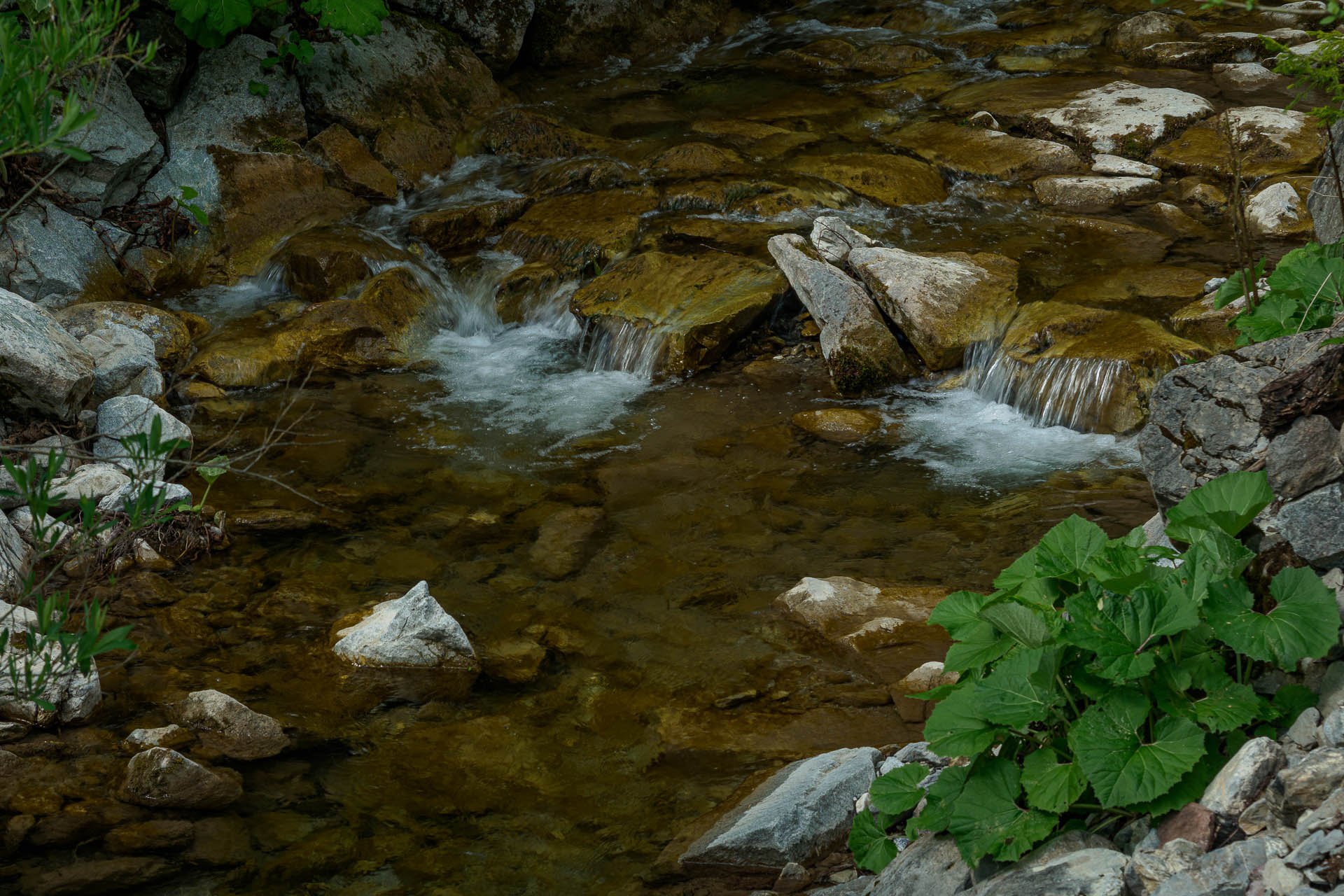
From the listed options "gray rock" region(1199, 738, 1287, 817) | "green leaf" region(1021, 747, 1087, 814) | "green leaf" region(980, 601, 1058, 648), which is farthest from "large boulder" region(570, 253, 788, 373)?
"gray rock" region(1199, 738, 1287, 817)

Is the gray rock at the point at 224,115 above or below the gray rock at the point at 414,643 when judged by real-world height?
above

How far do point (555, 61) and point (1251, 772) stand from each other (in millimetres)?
13559

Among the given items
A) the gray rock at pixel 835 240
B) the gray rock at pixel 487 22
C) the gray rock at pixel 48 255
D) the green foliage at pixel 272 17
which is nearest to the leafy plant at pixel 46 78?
→ the gray rock at pixel 835 240

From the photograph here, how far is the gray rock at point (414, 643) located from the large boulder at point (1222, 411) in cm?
309

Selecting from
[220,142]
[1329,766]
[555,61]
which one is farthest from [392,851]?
[555,61]

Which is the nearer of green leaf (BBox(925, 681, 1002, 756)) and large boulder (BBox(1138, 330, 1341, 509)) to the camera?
green leaf (BBox(925, 681, 1002, 756))

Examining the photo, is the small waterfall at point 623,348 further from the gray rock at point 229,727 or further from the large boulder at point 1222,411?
the large boulder at point 1222,411

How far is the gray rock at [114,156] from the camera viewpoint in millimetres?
9461

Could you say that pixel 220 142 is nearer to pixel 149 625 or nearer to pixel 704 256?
pixel 704 256

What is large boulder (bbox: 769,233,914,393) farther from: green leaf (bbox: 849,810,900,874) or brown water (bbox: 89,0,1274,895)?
green leaf (bbox: 849,810,900,874)

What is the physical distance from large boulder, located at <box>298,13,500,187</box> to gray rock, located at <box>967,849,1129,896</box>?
396 inches

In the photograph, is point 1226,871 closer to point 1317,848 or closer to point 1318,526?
point 1317,848

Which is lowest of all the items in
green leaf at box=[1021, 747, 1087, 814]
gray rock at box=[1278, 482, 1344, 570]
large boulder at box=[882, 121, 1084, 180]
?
green leaf at box=[1021, 747, 1087, 814]

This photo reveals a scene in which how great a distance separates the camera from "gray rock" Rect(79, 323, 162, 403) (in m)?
7.20
